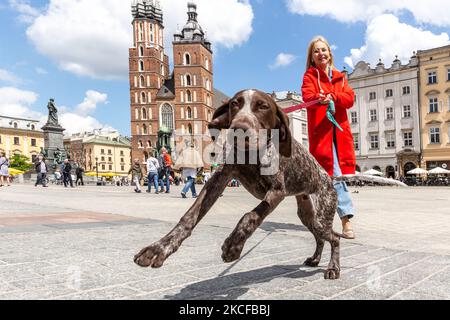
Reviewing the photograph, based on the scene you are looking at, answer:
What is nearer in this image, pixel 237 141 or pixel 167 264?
pixel 237 141

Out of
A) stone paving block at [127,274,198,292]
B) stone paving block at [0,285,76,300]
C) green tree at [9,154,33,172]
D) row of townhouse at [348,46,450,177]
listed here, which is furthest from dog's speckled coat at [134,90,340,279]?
green tree at [9,154,33,172]

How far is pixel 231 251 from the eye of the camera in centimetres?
196

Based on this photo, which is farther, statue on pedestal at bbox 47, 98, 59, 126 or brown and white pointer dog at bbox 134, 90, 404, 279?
statue on pedestal at bbox 47, 98, 59, 126

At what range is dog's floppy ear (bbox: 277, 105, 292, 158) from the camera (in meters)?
2.37

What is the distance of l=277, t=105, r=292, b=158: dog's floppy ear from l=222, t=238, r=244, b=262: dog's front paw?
704 millimetres

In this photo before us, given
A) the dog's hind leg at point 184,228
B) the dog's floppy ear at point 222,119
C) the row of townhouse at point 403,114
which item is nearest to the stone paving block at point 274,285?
the dog's hind leg at point 184,228

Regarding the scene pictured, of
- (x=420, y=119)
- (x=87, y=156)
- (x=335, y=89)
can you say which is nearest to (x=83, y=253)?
(x=335, y=89)

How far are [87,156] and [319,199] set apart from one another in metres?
121

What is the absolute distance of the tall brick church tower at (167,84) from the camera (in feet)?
263

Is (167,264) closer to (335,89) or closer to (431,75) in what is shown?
(335,89)

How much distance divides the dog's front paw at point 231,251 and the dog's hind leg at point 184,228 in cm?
22

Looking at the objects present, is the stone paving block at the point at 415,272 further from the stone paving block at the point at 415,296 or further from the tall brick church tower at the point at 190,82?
the tall brick church tower at the point at 190,82

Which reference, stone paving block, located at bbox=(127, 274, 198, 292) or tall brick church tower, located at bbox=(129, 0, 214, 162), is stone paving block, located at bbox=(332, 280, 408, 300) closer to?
stone paving block, located at bbox=(127, 274, 198, 292)

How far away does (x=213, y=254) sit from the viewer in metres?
3.75
